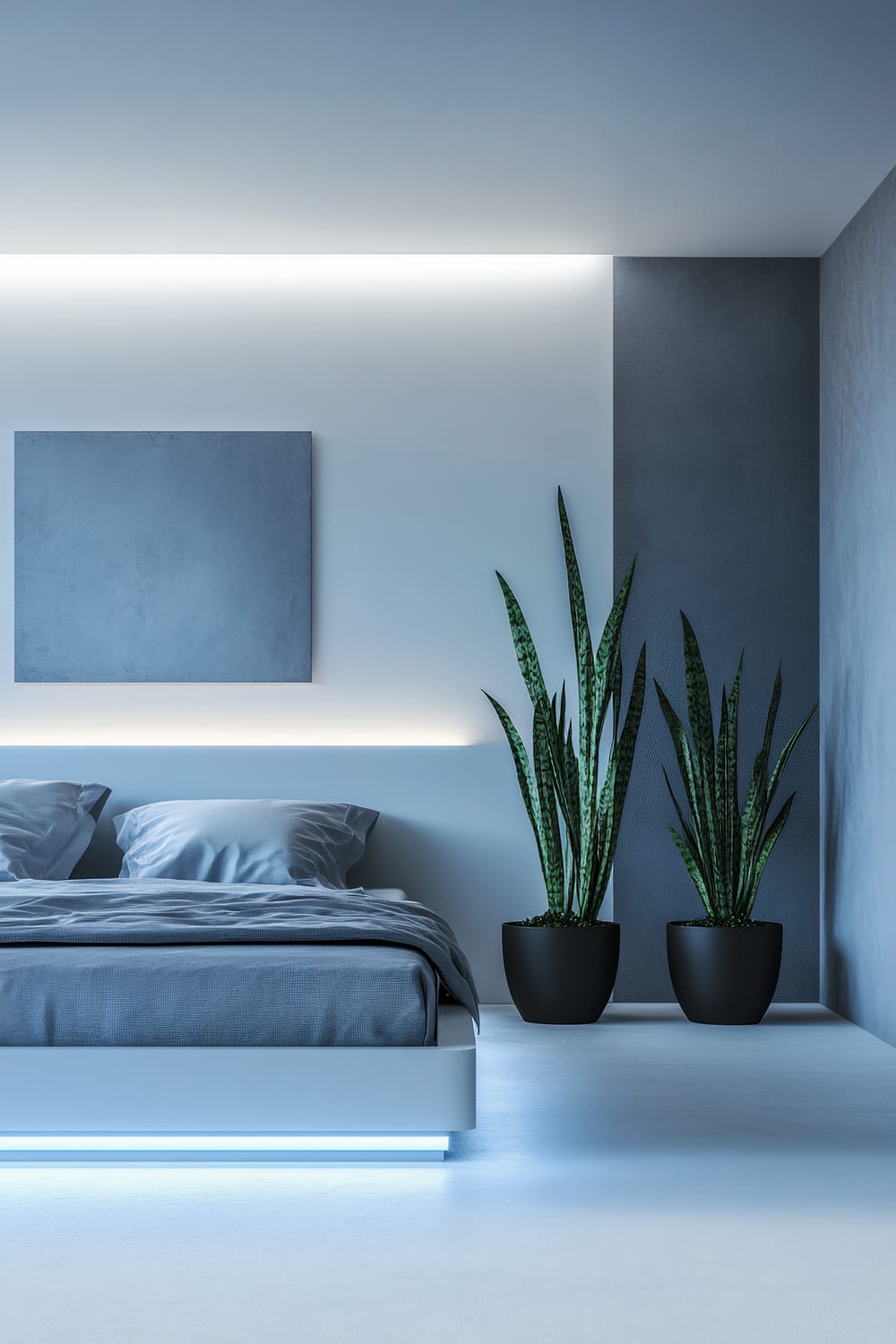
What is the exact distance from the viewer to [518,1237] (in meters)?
2.41

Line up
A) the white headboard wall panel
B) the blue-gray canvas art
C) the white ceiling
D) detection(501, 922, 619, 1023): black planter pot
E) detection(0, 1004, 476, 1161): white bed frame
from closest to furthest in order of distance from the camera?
detection(0, 1004, 476, 1161): white bed frame
the white ceiling
detection(501, 922, 619, 1023): black planter pot
the white headboard wall panel
the blue-gray canvas art

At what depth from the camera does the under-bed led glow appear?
283 centimetres

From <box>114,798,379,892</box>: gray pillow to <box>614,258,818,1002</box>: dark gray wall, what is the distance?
107cm

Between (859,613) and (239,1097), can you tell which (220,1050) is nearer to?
(239,1097)

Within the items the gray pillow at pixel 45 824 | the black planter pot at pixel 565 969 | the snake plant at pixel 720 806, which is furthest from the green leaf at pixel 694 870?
the gray pillow at pixel 45 824

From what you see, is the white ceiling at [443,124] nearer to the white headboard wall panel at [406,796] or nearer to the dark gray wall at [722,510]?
the dark gray wall at [722,510]

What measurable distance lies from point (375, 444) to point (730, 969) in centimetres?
222

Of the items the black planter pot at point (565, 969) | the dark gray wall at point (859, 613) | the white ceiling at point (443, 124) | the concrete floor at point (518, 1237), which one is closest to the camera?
the concrete floor at point (518, 1237)

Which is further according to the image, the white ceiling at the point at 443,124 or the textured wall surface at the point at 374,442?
the textured wall surface at the point at 374,442

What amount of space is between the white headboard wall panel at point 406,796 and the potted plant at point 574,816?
252 mm

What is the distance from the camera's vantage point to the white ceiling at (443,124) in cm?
334

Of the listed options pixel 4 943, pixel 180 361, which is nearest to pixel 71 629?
pixel 180 361

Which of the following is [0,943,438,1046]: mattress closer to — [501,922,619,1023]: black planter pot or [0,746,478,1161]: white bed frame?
[0,746,478,1161]: white bed frame

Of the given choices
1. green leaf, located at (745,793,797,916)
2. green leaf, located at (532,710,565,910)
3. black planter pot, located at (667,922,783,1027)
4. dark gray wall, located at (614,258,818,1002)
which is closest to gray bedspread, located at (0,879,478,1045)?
green leaf, located at (532,710,565,910)
